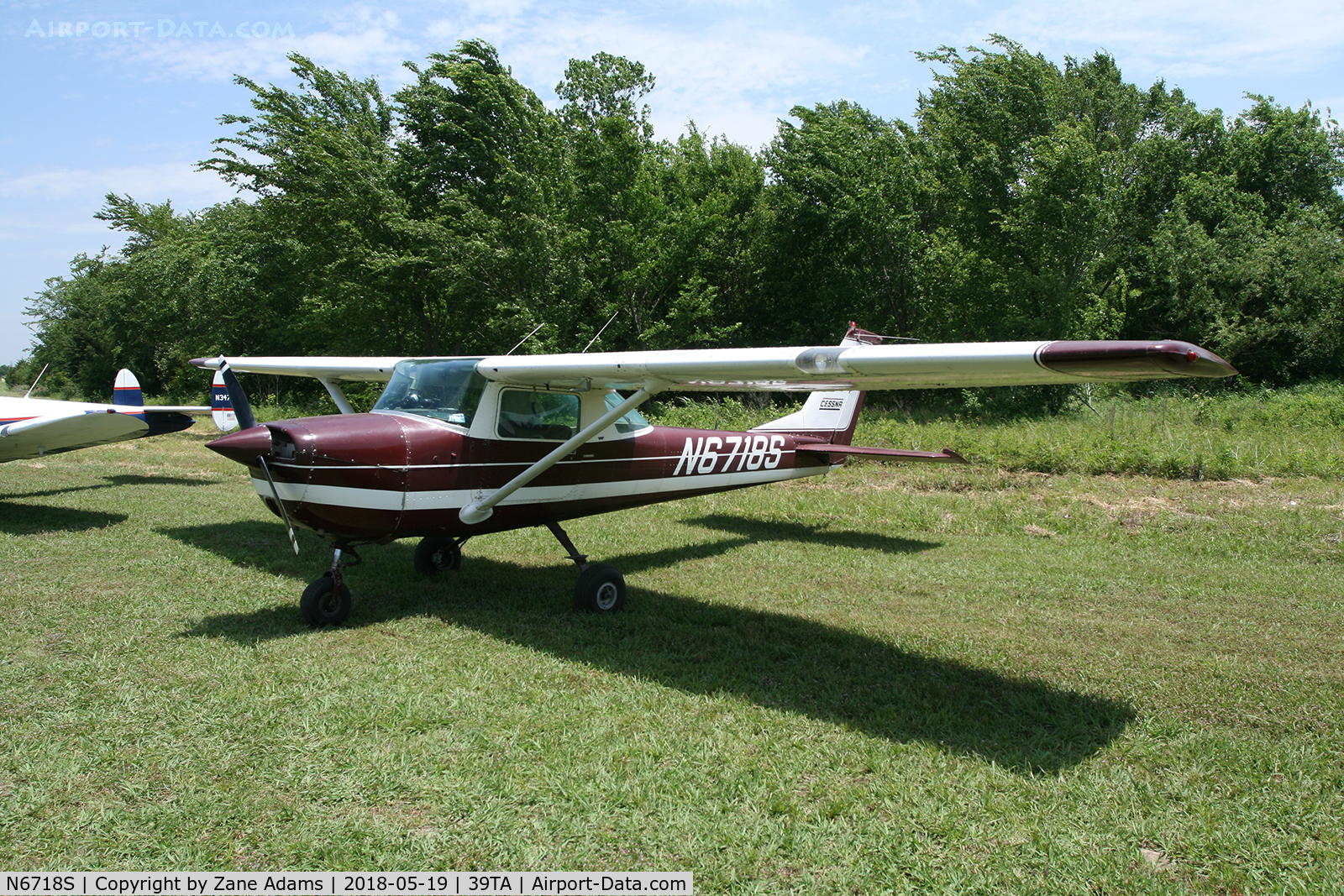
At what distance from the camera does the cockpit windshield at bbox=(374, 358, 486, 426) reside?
620cm

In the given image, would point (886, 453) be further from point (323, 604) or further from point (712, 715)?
point (323, 604)

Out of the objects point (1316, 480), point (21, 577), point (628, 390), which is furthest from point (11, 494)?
point (1316, 480)

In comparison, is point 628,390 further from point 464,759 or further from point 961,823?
point 961,823

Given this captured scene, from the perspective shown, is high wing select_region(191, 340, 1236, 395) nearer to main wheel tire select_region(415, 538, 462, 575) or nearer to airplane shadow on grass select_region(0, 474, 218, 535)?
main wheel tire select_region(415, 538, 462, 575)

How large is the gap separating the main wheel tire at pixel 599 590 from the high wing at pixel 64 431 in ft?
27.4

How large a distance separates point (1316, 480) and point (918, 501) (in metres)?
5.39

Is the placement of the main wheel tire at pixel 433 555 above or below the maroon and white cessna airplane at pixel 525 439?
below

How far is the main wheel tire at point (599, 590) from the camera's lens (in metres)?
6.27

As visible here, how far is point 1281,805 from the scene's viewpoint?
10.8ft

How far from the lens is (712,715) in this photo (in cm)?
425

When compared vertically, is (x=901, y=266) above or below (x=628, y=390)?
above

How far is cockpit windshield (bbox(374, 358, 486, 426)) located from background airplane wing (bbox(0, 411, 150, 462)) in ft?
22.5

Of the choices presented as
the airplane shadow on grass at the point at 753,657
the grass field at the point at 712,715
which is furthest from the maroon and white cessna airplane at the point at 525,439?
the grass field at the point at 712,715

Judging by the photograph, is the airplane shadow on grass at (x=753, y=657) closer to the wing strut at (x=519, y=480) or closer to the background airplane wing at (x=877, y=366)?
the wing strut at (x=519, y=480)
